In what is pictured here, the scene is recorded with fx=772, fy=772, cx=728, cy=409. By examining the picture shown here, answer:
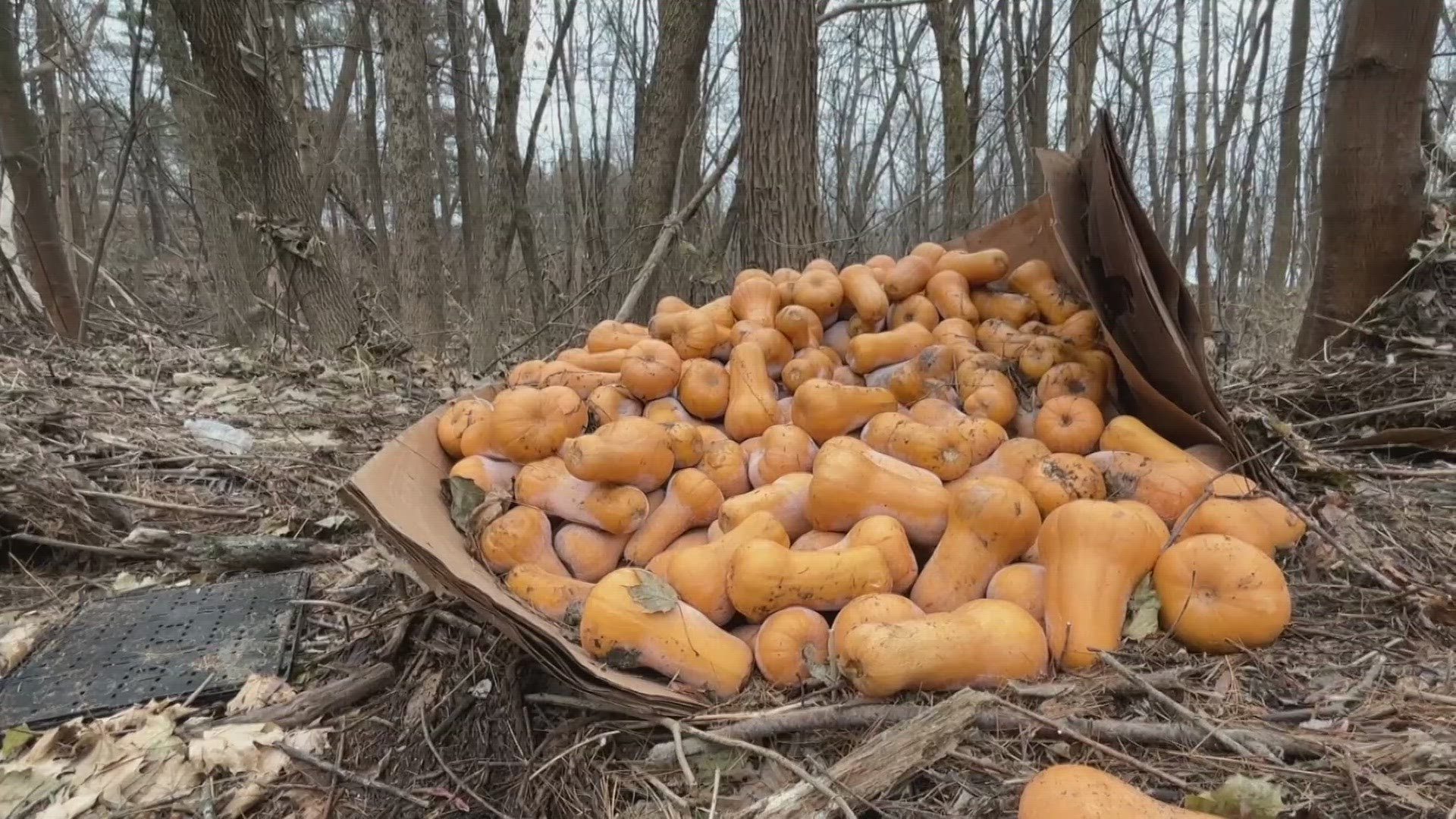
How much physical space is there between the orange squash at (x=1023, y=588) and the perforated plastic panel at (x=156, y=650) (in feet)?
5.88

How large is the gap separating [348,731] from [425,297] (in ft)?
21.8

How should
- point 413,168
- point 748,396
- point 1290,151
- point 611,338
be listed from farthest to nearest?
1. point 1290,151
2. point 413,168
3. point 611,338
4. point 748,396

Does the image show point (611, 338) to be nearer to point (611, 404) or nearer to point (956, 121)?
point (611, 404)

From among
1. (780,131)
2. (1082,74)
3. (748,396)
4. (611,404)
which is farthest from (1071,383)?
(1082,74)

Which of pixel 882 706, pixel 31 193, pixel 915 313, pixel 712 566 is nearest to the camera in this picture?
pixel 882 706

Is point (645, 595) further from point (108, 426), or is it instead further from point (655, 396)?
point (108, 426)

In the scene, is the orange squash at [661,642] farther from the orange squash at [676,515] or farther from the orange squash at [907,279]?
the orange squash at [907,279]

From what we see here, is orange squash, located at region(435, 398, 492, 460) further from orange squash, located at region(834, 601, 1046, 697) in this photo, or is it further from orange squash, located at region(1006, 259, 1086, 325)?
orange squash, located at region(1006, 259, 1086, 325)

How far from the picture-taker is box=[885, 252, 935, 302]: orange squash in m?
2.63

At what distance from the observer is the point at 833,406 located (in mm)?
2129

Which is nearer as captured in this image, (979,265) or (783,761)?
(783,761)

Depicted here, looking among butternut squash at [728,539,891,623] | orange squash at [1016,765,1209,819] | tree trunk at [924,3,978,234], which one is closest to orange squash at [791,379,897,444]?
butternut squash at [728,539,891,623]

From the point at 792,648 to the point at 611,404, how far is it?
1.00 m

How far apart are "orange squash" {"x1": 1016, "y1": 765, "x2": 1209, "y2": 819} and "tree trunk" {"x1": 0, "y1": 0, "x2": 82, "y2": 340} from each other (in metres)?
7.60
